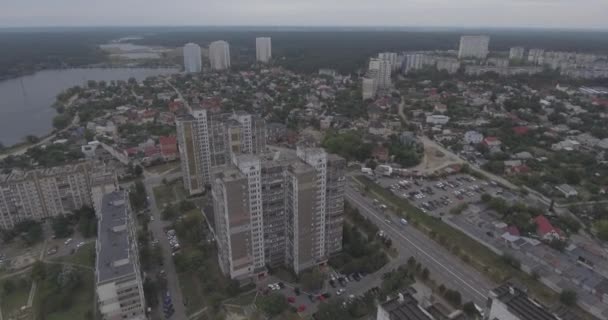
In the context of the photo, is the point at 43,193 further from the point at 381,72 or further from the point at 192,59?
the point at 192,59

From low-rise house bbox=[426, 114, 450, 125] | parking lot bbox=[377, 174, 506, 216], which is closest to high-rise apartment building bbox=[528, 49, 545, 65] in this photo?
low-rise house bbox=[426, 114, 450, 125]

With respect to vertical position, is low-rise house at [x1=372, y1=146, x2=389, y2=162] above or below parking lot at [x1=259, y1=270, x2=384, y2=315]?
above

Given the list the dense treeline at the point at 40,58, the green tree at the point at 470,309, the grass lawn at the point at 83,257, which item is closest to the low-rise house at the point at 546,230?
the green tree at the point at 470,309

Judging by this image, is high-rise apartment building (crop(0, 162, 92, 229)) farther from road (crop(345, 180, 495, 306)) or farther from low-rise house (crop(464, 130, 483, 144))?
low-rise house (crop(464, 130, 483, 144))

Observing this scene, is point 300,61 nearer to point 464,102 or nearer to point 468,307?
point 464,102

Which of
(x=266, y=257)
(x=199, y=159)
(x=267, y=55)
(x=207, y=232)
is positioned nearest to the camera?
(x=266, y=257)

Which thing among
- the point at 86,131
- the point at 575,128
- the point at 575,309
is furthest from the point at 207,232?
the point at 575,128
